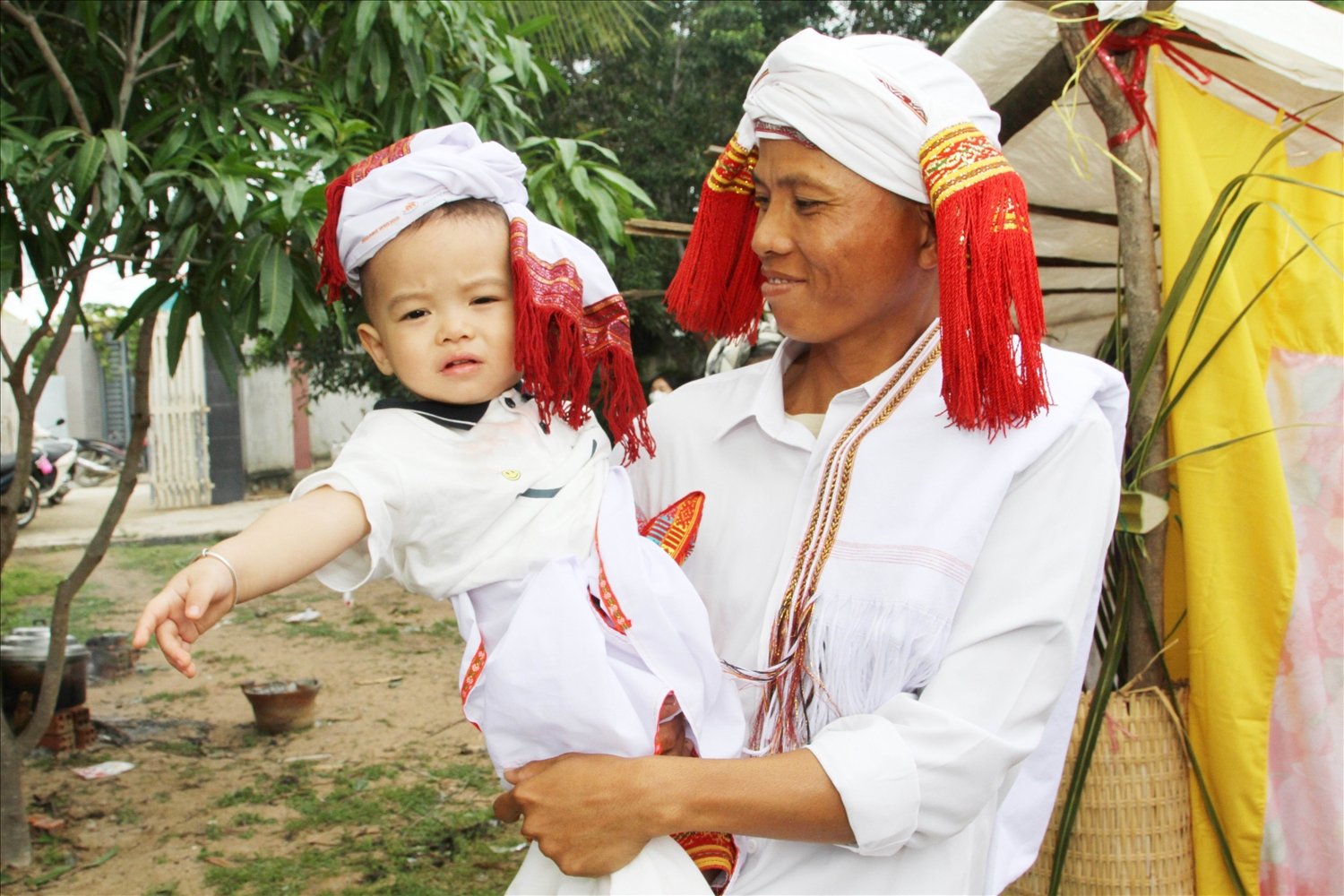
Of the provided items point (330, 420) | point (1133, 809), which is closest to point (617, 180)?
point (1133, 809)

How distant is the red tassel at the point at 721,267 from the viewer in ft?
6.55

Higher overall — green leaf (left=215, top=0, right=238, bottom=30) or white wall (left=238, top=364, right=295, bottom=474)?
green leaf (left=215, top=0, right=238, bottom=30)

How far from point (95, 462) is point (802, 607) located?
715 inches

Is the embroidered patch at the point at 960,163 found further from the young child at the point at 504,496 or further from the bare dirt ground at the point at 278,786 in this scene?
the bare dirt ground at the point at 278,786

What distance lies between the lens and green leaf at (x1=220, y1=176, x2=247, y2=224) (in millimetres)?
2975

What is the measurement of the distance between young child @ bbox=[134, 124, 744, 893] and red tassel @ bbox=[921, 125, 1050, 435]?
467 millimetres

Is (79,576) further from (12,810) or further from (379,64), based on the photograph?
(379,64)

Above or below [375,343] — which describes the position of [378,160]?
above

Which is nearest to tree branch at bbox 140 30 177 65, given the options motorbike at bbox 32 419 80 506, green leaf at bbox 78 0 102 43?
green leaf at bbox 78 0 102 43

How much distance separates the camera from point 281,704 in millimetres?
5633

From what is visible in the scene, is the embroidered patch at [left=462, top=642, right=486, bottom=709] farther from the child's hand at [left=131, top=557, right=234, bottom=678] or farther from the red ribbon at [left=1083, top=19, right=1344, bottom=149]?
the red ribbon at [left=1083, top=19, right=1344, bottom=149]

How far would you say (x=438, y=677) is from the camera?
6.69m

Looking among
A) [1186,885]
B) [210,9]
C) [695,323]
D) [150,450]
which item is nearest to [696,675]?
[695,323]

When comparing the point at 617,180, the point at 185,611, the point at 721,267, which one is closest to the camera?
the point at 185,611
